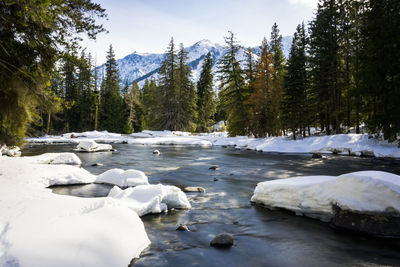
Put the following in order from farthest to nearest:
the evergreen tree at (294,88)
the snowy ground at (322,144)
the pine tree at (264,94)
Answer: the pine tree at (264,94) → the evergreen tree at (294,88) → the snowy ground at (322,144)

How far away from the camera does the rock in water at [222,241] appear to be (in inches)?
211

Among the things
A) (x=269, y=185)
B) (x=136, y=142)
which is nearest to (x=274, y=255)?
(x=269, y=185)

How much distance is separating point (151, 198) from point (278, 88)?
26608mm

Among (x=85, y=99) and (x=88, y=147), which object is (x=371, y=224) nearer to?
(x=88, y=147)

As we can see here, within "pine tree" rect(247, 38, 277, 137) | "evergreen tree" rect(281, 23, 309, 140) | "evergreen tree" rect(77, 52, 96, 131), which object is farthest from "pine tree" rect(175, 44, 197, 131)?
"evergreen tree" rect(281, 23, 309, 140)

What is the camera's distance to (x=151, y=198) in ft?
24.1

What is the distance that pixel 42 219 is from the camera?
4648mm

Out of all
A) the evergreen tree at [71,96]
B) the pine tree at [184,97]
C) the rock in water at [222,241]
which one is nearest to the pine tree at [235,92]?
the pine tree at [184,97]

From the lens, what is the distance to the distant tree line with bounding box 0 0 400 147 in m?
17.4

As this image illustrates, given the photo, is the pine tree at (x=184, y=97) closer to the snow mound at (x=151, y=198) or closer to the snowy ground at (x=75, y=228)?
the snow mound at (x=151, y=198)

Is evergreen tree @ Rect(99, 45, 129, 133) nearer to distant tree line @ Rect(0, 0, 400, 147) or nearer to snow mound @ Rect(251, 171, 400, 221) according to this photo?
distant tree line @ Rect(0, 0, 400, 147)

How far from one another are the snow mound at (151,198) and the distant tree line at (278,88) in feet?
14.0

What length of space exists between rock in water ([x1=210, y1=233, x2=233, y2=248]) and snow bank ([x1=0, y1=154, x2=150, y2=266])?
4.57 feet

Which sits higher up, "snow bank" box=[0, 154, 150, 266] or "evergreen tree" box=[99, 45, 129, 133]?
"evergreen tree" box=[99, 45, 129, 133]
